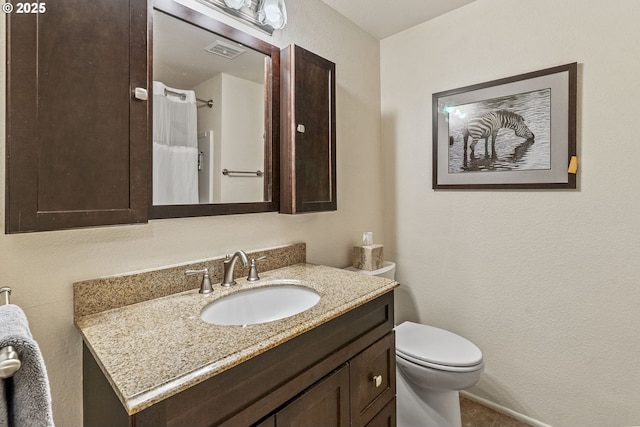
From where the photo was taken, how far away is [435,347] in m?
1.55

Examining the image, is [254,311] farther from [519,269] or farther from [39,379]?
[519,269]

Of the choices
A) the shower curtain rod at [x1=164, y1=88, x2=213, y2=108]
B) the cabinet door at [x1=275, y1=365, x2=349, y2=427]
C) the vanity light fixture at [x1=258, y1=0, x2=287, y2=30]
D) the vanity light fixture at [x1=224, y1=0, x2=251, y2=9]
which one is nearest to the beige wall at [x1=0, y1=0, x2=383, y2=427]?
the vanity light fixture at [x1=258, y1=0, x2=287, y2=30]

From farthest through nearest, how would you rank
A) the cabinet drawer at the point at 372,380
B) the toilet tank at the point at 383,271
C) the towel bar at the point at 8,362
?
the toilet tank at the point at 383,271 → the cabinet drawer at the point at 372,380 → the towel bar at the point at 8,362

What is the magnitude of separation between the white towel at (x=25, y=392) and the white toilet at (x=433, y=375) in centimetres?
136

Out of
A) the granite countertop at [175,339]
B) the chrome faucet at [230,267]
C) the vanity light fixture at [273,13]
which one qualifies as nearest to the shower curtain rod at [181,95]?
the vanity light fixture at [273,13]

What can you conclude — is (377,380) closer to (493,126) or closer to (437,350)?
(437,350)

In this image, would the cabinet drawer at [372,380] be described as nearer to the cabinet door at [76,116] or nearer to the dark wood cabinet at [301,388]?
the dark wood cabinet at [301,388]

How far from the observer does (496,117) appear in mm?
1706

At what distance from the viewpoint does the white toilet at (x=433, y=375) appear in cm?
140

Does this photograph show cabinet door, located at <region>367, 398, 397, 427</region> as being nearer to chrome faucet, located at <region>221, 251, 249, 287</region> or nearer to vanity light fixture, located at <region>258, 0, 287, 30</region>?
chrome faucet, located at <region>221, 251, 249, 287</region>

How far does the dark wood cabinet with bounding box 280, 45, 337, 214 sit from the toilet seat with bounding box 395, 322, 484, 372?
79 centimetres

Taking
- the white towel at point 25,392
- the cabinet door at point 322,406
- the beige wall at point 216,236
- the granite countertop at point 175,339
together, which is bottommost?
the cabinet door at point 322,406

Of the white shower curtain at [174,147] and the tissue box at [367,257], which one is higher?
the white shower curtain at [174,147]

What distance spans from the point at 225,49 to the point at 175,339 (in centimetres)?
112
